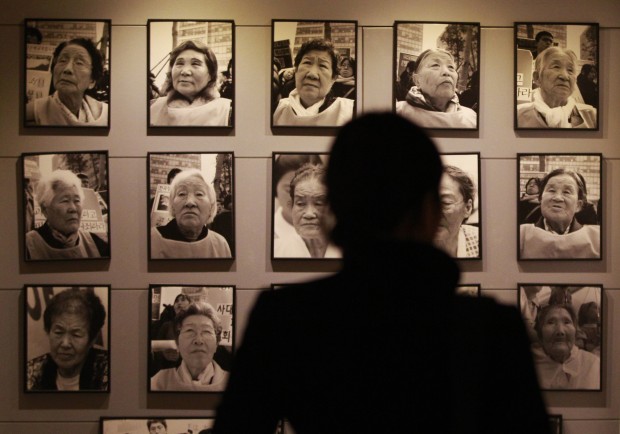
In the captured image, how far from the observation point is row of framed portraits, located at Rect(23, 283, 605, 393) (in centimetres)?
308

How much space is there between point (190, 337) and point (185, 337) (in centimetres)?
2

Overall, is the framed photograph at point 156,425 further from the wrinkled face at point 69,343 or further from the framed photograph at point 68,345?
the wrinkled face at point 69,343

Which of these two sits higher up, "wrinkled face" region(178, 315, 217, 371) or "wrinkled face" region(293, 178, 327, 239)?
"wrinkled face" region(293, 178, 327, 239)

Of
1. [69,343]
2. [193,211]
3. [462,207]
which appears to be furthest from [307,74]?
[69,343]

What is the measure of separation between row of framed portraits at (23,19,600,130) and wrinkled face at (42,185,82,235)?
292 mm

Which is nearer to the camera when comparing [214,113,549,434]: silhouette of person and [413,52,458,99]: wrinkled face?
[214,113,549,434]: silhouette of person

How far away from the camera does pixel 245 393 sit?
1.08 meters

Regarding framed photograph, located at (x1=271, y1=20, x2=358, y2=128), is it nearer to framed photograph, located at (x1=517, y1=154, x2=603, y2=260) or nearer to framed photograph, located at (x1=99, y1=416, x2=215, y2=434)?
framed photograph, located at (x1=517, y1=154, x2=603, y2=260)

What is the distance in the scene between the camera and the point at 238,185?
312 cm

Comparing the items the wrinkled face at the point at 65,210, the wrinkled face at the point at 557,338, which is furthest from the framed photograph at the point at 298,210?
the wrinkled face at the point at 557,338

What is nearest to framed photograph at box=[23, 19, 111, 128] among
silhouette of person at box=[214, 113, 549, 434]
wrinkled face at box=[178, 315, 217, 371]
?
wrinkled face at box=[178, 315, 217, 371]

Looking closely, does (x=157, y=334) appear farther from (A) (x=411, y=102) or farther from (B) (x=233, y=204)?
(A) (x=411, y=102)

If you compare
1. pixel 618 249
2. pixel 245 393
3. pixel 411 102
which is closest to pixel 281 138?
pixel 411 102

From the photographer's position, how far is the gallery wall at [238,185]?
3.11 meters
